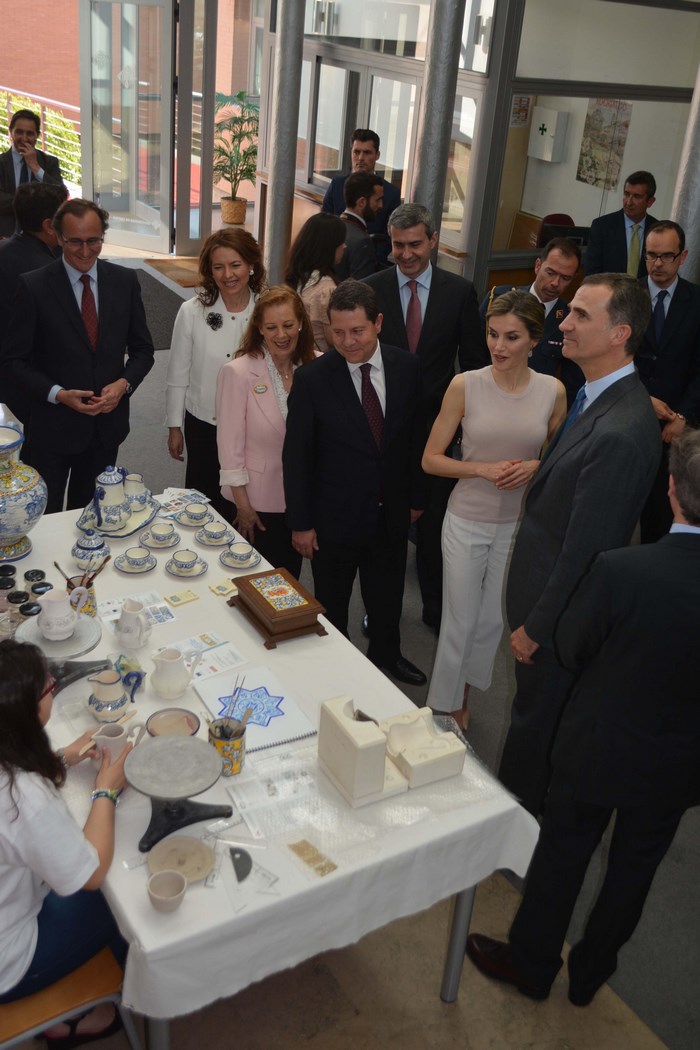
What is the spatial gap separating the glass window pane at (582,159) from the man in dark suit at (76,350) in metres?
4.37

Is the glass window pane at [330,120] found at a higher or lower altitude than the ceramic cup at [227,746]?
higher

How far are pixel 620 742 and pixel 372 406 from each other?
156cm

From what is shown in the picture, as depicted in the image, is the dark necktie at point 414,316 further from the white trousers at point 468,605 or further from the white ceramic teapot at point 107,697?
the white ceramic teapot at point 107,697

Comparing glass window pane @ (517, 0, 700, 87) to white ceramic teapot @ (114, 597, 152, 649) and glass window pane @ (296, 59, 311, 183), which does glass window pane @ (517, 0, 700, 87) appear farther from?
white ceramic teapot @ (114, 597, 152, 649)

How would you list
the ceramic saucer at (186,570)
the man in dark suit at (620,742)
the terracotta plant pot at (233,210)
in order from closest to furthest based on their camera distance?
the man in dark suit at (620,742) → the ceramic saucer at (186,570) → the terracotta plant pot at (233,210)

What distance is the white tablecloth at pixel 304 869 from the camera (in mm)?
1884

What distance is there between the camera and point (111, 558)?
318 centimetres

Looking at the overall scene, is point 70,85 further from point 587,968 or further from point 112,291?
point 587,968

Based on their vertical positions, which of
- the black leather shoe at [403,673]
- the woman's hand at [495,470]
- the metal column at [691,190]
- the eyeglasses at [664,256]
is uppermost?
the metal column at [691,190]

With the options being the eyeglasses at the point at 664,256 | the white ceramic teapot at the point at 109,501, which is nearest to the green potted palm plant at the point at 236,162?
the eyeglasses at the point at 664,256

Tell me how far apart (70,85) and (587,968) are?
1911 cm

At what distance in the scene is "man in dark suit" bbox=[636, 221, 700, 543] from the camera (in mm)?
4598

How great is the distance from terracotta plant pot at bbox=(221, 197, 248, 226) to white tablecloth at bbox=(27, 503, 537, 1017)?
10.1 m

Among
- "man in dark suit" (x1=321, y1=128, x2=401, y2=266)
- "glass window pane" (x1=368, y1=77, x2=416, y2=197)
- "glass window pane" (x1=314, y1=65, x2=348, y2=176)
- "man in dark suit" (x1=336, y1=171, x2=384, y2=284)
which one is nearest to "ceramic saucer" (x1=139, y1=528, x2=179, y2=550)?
"man in dark suit" (x1=336, y1=171, x2=384, y2=284)
